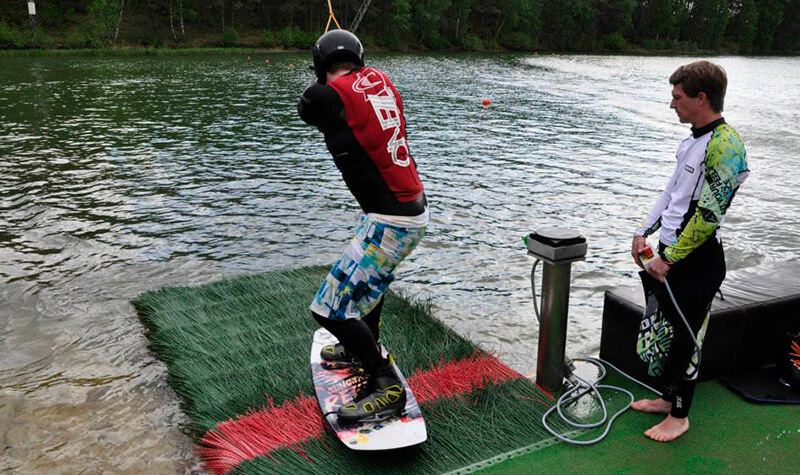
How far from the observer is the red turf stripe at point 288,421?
364 cm

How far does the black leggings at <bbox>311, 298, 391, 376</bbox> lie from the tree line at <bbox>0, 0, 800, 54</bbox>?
51960 mm

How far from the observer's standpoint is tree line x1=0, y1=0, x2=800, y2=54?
5462 cm

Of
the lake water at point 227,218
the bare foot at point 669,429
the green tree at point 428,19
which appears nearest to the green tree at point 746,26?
the green tree at point 428,19

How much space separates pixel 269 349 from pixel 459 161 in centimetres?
1023

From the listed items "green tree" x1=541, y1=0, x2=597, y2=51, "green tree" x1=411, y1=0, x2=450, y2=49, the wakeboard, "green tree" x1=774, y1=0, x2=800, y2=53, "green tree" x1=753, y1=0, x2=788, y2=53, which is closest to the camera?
the wakeboard

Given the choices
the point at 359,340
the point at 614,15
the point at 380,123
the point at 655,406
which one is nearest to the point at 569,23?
the point at 614,15

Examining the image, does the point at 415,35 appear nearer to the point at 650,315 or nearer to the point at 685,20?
the point at 685,20

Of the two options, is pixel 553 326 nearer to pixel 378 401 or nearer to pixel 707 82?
pixel 378 401

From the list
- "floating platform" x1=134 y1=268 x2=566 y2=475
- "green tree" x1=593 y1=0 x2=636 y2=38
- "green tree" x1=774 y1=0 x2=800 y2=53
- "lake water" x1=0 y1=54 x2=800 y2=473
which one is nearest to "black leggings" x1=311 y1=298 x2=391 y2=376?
"floating platform" x1=134 y1=268 x2=566 y2=475

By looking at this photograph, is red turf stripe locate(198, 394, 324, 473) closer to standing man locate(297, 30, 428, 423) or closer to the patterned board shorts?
standing man locate(297, 30, 428, 423)

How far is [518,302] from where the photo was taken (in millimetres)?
6836

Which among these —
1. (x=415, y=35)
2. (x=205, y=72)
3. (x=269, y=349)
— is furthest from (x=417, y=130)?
(x=415, y=35)

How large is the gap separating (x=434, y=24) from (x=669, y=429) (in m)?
75.0

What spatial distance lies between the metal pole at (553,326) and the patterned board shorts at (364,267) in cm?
105
